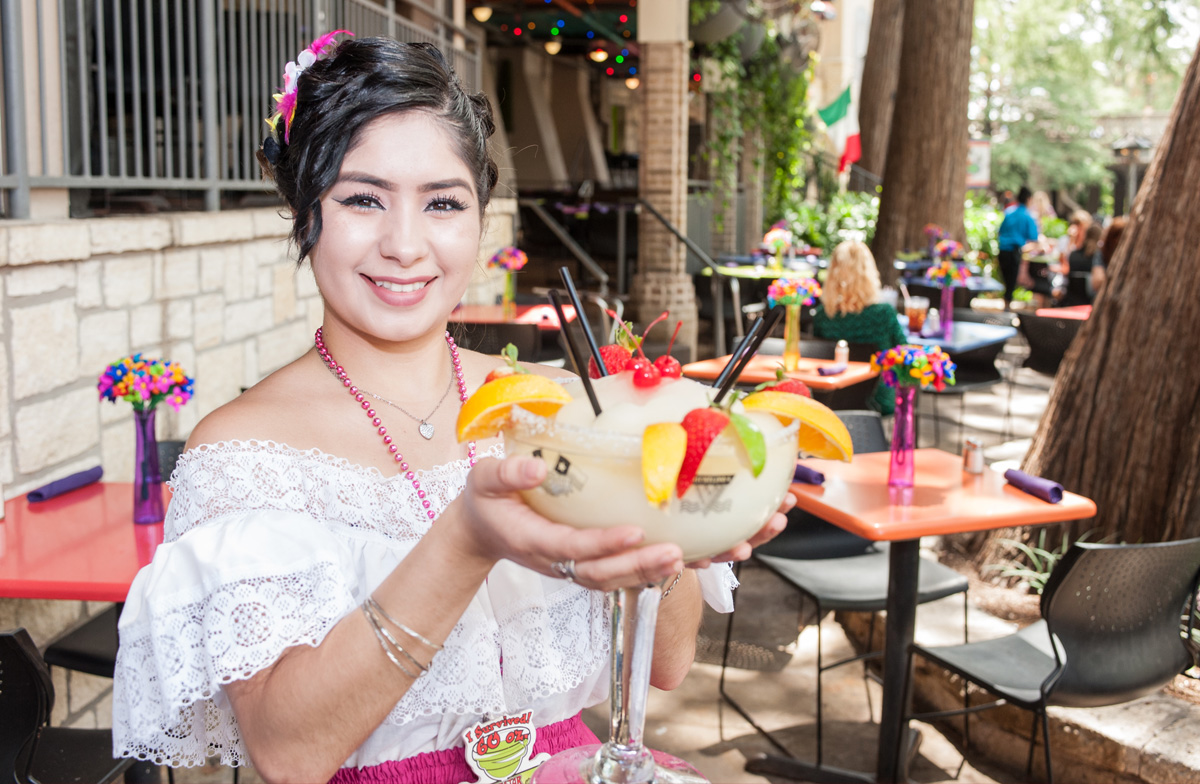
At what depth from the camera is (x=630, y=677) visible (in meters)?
0.94

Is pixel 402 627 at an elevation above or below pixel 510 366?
below

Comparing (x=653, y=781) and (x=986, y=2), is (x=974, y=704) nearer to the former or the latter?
(x=653, y=781)

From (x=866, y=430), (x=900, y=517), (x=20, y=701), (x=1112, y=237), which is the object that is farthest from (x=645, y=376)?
(x=1112, y=237)

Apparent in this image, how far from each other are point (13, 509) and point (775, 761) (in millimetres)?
2244

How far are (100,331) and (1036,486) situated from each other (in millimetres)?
2717

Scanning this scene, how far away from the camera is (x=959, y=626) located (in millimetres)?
3705

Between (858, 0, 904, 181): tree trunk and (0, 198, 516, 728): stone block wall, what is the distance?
13020 mm

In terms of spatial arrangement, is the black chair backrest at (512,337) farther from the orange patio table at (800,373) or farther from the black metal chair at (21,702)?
the black metal chair at (21,702)

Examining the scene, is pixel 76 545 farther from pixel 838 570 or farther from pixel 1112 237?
pixel 1112 237

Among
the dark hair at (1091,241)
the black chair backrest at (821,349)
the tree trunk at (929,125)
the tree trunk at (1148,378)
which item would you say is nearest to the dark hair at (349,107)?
the tree trunk at (1148,378)

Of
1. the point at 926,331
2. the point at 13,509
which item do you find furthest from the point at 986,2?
the point at 13,509

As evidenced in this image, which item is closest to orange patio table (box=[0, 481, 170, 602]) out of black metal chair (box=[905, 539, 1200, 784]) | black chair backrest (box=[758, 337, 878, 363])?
black metal chair (box=[905, 539, 1200, 784])

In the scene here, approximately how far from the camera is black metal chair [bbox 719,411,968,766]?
3172 mm

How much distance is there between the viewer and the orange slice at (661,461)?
2.56ft
